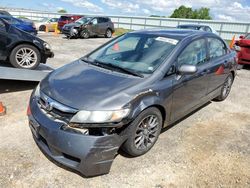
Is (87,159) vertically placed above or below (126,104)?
below

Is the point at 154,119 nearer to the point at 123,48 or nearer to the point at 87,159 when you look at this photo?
the point at 87,159

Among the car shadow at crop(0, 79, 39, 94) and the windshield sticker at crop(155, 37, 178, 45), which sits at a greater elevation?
the windshield sticker at crop(155, 37, 178, 45)

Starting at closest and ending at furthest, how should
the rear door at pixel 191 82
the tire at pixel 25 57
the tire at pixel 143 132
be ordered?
1. the tire at pixel 143 132
2. the rear door at pixel 191 82
3. the tire at pixel 25 57

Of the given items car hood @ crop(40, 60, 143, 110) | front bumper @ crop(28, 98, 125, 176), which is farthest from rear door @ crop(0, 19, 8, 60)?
front bumper @ crop(28, 98, 125, 176)

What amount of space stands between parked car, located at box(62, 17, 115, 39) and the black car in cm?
1330

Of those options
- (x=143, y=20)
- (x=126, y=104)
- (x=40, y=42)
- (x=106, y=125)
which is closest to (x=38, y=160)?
(x=106, y=125)

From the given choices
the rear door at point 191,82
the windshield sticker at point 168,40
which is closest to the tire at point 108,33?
the rear door at point 191,82

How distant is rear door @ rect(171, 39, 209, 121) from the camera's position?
3.45 meters

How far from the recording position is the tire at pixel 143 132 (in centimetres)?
284

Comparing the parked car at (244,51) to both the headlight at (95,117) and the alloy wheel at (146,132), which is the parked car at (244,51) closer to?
the alloy wheel at (146,132)

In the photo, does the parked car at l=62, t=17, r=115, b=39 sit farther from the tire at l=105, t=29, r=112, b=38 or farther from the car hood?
the car hood

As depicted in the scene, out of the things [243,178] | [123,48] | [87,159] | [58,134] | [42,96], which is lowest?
[243,178]

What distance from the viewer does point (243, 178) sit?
2895 millimetres

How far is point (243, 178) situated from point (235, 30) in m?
21.0
